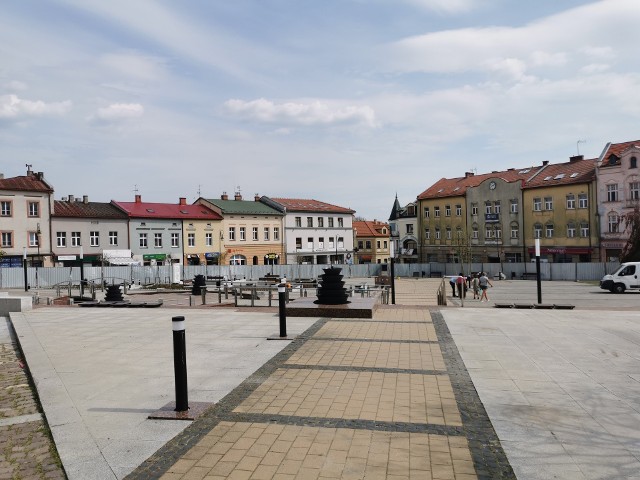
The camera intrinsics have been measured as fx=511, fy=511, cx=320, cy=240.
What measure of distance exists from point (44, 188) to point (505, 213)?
1891 inches

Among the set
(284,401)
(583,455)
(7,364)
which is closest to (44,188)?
(7,364)

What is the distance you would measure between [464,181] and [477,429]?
63198 mm

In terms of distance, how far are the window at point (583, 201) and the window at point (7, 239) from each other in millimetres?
54471

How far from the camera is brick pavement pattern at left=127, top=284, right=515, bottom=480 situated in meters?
4.69

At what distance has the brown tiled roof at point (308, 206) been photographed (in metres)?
68.0

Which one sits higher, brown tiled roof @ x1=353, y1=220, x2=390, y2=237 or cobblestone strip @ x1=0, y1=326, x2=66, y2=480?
brown tiled roof @ x1=353, y1=220, x2=390, y2=237

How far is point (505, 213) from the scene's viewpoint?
5772cm

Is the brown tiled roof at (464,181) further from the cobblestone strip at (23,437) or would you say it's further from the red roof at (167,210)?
the cobblestone strip at (23,437)

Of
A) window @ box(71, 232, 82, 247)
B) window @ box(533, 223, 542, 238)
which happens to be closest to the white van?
window @ box(533, 223, 542, 238)

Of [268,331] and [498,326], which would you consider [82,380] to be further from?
[498,326]

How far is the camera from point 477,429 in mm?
5672

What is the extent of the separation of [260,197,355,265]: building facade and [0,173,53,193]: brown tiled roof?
27757 millimetres

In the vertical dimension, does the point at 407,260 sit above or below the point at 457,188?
below

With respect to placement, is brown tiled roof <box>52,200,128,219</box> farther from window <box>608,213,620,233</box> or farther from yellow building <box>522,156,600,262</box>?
window <box>608,213,620,233</box>
